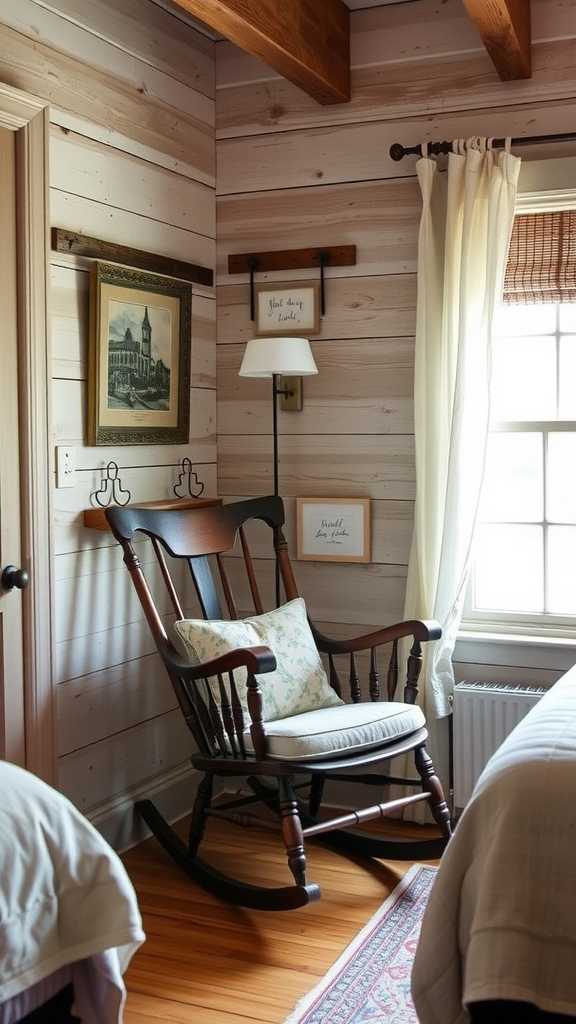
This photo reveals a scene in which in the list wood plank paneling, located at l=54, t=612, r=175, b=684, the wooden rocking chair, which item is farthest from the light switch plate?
wood plank paneling, located at l=54, t=612, r=175, b=684

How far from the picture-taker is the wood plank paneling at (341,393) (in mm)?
3760

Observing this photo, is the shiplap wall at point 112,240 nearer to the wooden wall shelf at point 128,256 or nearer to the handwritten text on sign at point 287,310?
the wooden wall shelf at point 128,256

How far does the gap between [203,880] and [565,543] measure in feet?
5.22

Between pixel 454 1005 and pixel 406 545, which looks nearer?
A: pixel 454 1005

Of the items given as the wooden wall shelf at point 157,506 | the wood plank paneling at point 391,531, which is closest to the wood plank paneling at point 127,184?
the wooden wall shelf at point 157,506

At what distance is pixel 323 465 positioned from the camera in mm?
3891

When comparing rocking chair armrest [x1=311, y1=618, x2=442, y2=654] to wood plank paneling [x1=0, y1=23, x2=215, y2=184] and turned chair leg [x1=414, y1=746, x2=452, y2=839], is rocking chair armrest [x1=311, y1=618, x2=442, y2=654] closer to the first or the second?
turned chair leg [x1=414, y1=746, x2=452, y2=839]

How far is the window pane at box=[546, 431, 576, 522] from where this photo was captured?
3.63 m

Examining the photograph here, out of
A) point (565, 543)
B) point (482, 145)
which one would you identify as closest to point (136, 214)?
point (482, 145)

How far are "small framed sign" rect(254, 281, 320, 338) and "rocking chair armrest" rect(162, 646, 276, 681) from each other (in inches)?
51.8

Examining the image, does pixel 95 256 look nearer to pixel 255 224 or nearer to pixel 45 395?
pixel 45 395

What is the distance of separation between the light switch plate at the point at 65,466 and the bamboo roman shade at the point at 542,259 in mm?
1502

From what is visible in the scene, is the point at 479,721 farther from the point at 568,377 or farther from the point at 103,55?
the point at 103,55

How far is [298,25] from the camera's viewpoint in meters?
3.37
